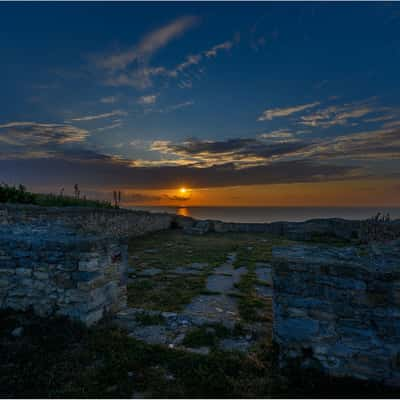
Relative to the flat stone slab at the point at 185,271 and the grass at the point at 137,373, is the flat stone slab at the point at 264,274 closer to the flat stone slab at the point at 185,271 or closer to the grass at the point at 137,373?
the flat stone slab at the point at 185,271

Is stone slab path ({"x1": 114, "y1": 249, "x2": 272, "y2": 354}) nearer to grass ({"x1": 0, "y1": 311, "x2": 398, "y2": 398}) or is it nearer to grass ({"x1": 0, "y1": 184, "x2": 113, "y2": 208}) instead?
grass ({"x1": 0, "y1": 311, "x2": 398, "y2": 398})

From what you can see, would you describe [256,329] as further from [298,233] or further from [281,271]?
[298,233]

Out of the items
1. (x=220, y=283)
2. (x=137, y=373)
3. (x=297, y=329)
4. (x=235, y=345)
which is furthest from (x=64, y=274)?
(x=220, y=283)

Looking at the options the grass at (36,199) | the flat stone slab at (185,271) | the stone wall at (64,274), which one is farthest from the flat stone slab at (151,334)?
the grass at (36,199)

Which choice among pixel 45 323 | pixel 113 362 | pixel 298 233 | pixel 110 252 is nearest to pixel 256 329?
pixel 113 362

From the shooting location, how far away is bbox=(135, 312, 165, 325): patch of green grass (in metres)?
4.42

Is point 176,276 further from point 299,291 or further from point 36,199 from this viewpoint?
point 36,199

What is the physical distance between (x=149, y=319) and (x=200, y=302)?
1.48m

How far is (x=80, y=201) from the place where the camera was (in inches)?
554

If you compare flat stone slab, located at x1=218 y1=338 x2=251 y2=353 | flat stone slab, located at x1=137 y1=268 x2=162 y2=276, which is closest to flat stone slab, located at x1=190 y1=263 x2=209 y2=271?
flat stone slab, located at x1=137 y1=268 x2=162 y2=276

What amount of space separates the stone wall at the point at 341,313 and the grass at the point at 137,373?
238mm

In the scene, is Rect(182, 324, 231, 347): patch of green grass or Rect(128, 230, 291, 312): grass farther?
Rect(128, 230, 291, 312): grass

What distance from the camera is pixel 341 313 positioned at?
3.05 metres

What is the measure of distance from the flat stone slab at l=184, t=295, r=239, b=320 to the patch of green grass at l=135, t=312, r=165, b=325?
710 mm
